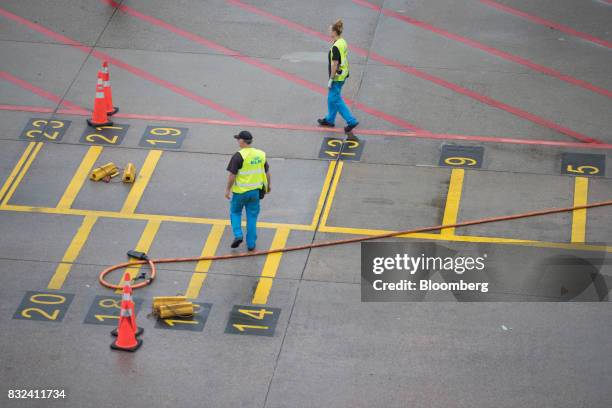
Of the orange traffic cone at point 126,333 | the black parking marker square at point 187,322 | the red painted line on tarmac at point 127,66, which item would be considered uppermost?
the red painted line on tarmac at point 127,66

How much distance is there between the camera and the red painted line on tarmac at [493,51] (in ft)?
63.4

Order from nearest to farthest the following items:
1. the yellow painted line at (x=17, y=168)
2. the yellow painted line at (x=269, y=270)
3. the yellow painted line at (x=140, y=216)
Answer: the yellow painted line at (x=269, y=270)
the yellow painted line at (x=140, y=216)
the yellow painted line at (x=17, y=168)

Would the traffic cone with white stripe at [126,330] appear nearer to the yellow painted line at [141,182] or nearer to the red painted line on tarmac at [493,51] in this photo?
the yellow painted line at [141,182]

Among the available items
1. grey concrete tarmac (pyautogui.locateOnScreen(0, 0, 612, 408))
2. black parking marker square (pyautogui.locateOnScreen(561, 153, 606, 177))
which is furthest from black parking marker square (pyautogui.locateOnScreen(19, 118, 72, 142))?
black parking marker square (pyautogui.locateOnScreen(561, 153, 606, 177))

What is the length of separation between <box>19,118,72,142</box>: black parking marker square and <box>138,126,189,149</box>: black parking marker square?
4.30 ft

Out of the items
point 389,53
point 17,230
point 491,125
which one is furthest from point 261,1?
point 17,230

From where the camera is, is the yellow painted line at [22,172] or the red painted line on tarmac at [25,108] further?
the red painted line on tarmac at [25,108]

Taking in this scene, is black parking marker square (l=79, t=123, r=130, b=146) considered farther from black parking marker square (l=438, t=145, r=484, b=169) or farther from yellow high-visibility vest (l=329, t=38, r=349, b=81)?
black parking marker square (l=438, t=145, r=484, b=169)

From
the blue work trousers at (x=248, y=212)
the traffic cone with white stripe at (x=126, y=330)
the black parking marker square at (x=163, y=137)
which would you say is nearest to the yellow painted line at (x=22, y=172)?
the black parking marker square at (x=163, y=137)

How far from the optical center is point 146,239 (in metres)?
15.5

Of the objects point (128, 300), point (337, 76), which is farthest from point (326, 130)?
point (128, 300)

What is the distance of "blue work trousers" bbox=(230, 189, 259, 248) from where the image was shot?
48.6 ft

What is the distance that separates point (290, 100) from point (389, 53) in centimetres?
241

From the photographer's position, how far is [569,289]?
14.2 m
